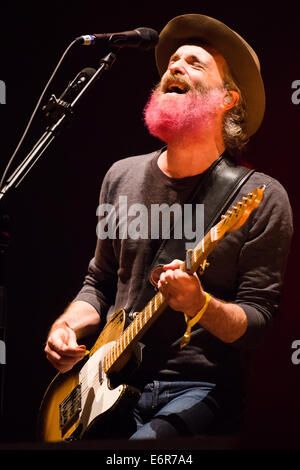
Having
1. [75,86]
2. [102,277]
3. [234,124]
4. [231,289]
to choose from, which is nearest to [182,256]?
[231,289]

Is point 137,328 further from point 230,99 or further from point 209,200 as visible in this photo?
point 230,99

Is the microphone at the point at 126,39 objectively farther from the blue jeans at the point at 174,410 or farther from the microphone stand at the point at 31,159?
the blue jeans at the point at 174,410

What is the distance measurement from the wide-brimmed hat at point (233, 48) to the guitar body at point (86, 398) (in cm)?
100

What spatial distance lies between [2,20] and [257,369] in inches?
79.4

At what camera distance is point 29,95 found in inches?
114

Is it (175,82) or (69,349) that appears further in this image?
(175,82)

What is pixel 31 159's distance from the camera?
1863 millimetres

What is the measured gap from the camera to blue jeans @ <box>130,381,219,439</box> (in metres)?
1.90

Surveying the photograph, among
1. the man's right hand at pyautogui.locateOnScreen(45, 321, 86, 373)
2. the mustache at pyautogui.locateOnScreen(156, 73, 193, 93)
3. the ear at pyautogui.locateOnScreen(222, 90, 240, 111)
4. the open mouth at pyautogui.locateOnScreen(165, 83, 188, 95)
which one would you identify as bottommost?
the man's right hand at pyautogui.locateOnScreen(45, 321, 86, 373)

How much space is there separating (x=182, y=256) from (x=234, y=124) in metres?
0.60

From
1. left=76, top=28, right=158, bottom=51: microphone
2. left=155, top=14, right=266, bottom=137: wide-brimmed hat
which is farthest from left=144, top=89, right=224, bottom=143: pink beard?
left=76, top=28, right=158, bottom=51: microphone

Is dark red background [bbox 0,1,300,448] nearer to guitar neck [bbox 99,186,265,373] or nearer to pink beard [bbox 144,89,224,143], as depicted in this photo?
pink beard [bbox 144,89,224,143]

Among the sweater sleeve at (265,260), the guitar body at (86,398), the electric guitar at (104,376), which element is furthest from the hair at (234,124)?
the guitar body at (86,398)

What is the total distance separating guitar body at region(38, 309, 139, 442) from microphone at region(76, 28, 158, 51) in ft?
3.07
